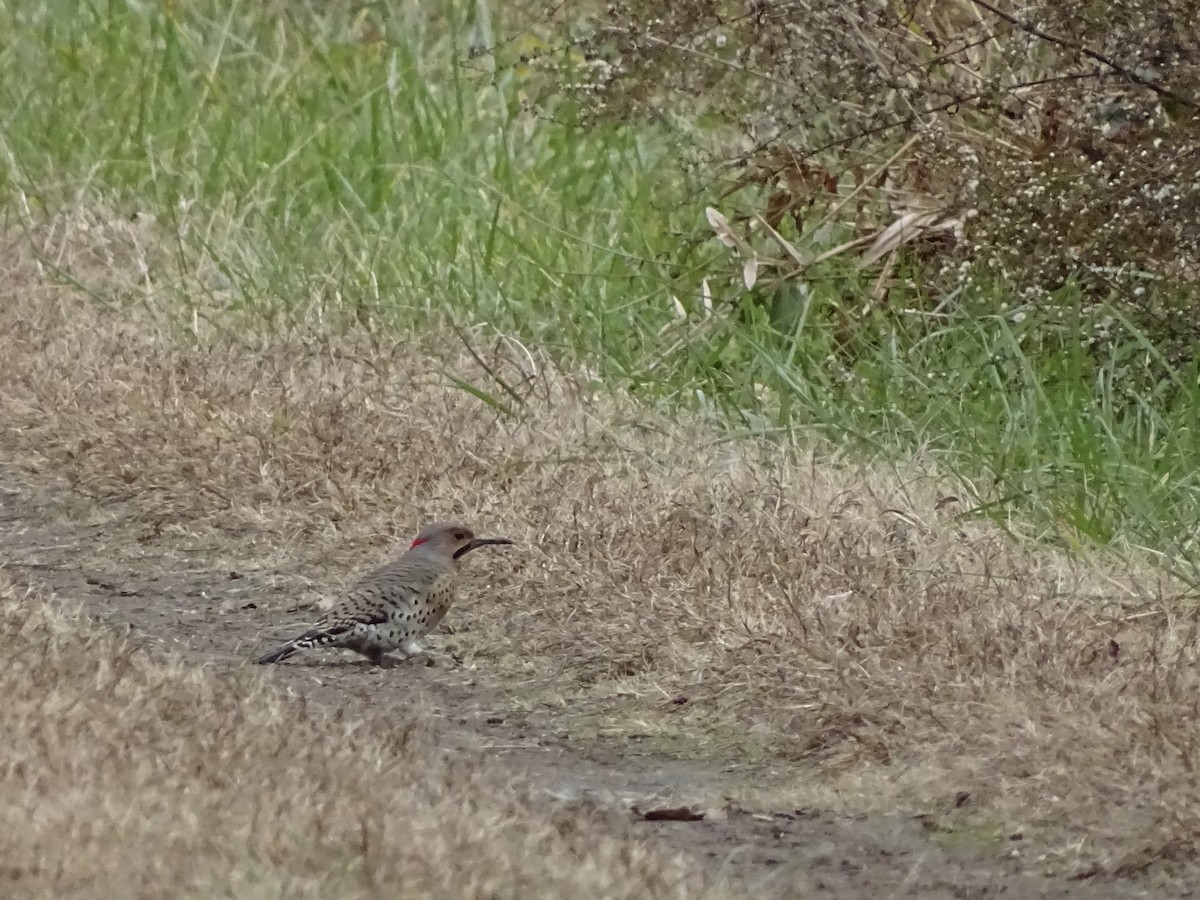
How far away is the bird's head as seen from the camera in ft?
18.5

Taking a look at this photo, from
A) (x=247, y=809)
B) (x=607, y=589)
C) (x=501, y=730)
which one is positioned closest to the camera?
(x=247, y=809)

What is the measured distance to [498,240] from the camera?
8.42 m

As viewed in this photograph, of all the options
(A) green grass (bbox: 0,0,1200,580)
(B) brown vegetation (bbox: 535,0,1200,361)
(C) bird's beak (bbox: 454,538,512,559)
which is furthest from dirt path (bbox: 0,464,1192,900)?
(B) brown vegetation (bbox: 535,0,1200,361)

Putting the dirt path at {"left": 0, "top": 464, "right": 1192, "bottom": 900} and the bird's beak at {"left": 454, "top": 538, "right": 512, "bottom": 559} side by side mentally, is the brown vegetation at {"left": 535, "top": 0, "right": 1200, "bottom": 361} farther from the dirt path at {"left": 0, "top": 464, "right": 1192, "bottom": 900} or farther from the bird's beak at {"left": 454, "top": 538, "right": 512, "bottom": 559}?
the dirt path at {"left": 0, "top": 464, "right": 1192, "bottom": 900}

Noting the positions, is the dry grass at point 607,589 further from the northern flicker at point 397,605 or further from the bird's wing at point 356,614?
the bird's wing at point 356,614

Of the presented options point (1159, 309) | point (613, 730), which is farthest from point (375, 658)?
point (1159, 309)

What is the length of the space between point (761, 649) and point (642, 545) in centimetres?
72

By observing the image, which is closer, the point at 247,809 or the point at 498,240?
the point at 247,809

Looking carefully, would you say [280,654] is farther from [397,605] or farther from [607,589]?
[607,589]

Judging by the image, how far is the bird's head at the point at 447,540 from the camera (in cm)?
563

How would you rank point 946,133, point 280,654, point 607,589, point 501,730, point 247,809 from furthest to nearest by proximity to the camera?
point 946,133, point 607,589, point 280,654, point 501,730, point 247,809

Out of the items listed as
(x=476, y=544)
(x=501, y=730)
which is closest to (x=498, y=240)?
(x=476, y=544)

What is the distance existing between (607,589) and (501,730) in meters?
0.69

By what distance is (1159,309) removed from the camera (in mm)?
6727
